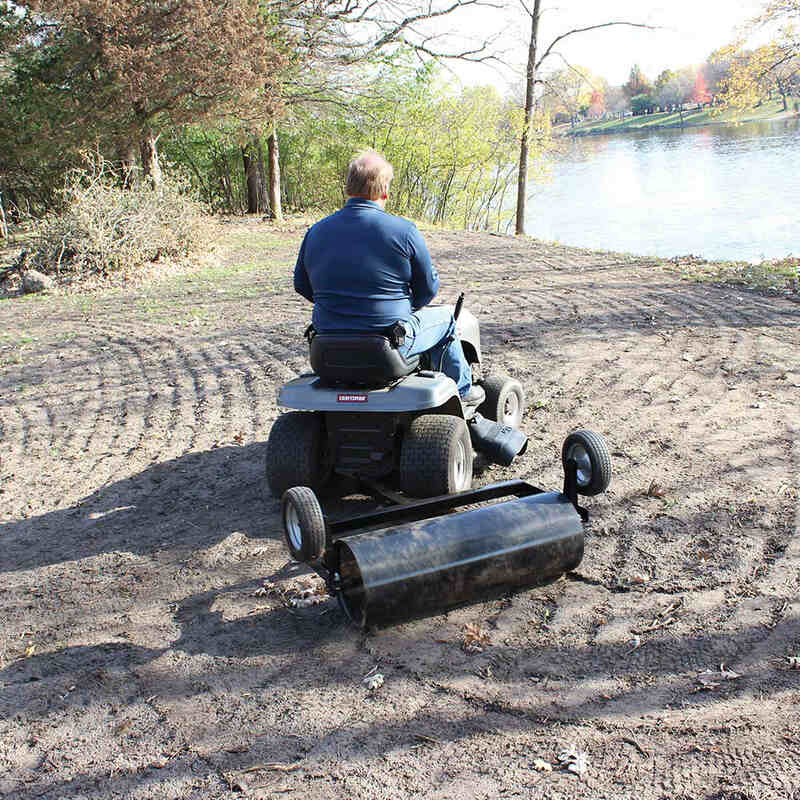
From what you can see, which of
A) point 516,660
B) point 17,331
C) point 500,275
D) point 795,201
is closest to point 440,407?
point 516,660

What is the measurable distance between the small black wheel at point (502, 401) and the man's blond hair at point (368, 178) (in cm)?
163

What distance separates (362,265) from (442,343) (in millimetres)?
861

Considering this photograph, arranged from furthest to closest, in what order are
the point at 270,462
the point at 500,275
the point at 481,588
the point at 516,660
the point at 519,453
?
the point at 500,275 < the point at 519,453 < the point at 270,462 < the point at 481,588 < the point at 516,660

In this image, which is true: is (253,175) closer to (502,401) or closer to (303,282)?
(502,401)

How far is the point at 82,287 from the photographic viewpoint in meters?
11.9

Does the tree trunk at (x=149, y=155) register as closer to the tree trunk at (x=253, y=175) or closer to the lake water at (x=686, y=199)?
the tree trunk at (x=253, y=175)

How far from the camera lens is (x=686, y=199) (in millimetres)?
30234

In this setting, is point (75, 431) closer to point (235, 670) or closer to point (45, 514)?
point (45, 514)

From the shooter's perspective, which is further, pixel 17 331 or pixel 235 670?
pixel 17 331

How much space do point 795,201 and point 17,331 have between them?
2475 cm

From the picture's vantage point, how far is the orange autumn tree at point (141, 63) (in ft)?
48.5

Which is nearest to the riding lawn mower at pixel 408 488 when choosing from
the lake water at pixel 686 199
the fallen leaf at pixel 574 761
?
the fallen leaf at pixel 574 761

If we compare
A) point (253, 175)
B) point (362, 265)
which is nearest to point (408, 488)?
point (362, 265)

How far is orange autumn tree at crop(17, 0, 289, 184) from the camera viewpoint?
48.5 feet
